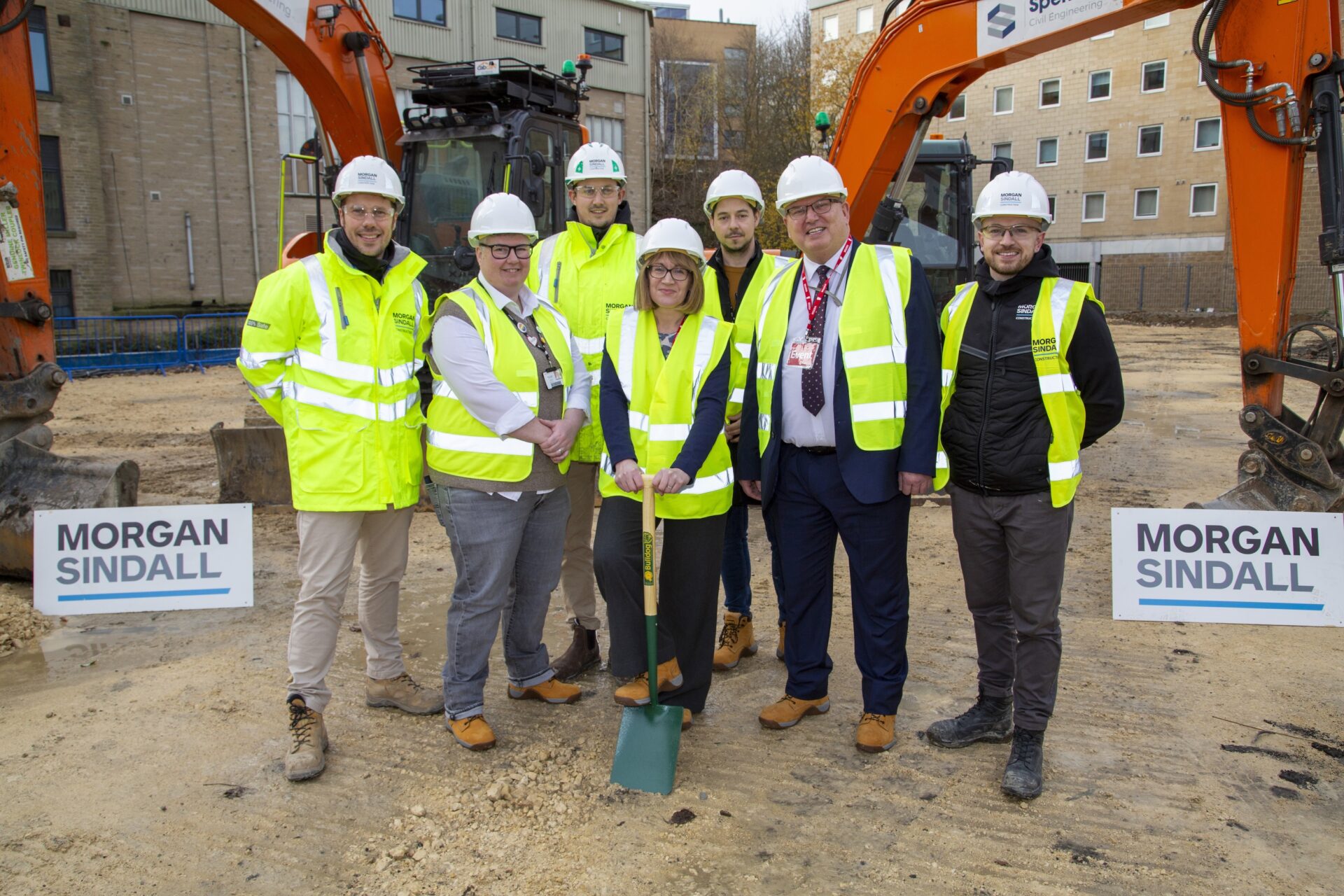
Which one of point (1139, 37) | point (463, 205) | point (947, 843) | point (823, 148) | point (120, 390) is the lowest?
point (947, 843)

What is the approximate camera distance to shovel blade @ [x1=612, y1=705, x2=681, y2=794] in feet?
11.2

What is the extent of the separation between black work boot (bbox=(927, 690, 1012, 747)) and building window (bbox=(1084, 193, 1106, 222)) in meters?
35.7

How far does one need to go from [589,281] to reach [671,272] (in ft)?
2.45

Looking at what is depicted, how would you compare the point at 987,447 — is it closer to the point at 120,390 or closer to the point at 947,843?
the point at 947,843

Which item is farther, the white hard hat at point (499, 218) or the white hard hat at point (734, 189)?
the white hard hat at point (734, 189)

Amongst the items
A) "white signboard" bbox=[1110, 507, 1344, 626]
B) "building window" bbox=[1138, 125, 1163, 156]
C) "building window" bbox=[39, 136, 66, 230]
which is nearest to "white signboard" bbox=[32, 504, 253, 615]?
"white signboard" bbox=[1110, 507, 1344, 626]

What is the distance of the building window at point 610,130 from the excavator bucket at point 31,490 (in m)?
24.1

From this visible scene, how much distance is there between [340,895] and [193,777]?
1056 millimetres

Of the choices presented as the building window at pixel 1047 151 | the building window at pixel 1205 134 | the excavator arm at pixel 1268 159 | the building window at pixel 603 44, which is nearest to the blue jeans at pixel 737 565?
the excavator arm at pixel 1268 159

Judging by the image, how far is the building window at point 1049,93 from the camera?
35.7 meters

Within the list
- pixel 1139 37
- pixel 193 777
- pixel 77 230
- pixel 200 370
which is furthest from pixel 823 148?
pixel 1139 37

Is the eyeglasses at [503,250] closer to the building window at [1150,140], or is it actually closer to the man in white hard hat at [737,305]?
the man in white hard hat at [737,305]

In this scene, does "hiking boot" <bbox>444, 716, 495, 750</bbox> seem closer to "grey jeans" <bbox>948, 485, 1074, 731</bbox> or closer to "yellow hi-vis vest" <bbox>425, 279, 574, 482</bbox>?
"yellow hi-vis vest" <bbox>425, 279, 574, 482</bbox>

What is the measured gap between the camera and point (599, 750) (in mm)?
3742
